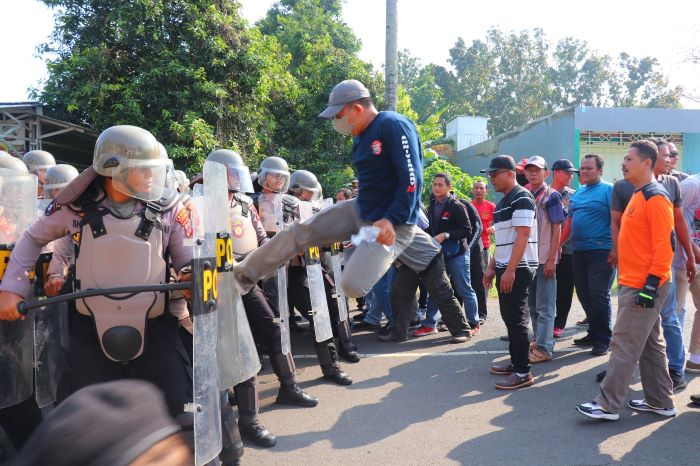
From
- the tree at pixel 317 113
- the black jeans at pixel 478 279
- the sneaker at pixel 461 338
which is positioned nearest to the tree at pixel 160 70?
the tree at pixel 317 113

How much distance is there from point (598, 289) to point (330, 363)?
9.28 feet

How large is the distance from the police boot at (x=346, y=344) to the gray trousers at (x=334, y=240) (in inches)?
96.4

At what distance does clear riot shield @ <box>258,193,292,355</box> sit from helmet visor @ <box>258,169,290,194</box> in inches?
4.0

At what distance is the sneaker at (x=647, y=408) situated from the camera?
4250 mm

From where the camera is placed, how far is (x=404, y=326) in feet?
23.0

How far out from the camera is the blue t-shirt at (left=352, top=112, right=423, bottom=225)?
11.3ft

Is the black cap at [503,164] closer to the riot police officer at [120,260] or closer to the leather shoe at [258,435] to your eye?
the leather shoe at [258,435]

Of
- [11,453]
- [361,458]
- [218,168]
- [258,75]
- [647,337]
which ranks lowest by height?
[361,458]

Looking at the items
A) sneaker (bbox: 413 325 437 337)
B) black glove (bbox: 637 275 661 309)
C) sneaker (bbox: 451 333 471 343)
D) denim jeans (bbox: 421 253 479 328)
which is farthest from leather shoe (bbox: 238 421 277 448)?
denim jeans (bbox: 421 253 479 328)

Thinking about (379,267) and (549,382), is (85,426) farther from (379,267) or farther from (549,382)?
(549,382)

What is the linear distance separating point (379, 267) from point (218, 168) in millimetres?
1192

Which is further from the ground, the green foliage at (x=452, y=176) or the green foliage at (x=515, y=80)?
the green foliage at (x=515, y=80)

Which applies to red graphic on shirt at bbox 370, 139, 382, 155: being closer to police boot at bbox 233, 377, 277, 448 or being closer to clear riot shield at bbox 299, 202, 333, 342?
clear riot shield at bbox 299, 202, 333, 342

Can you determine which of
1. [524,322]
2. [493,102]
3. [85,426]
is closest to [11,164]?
[85,426]
